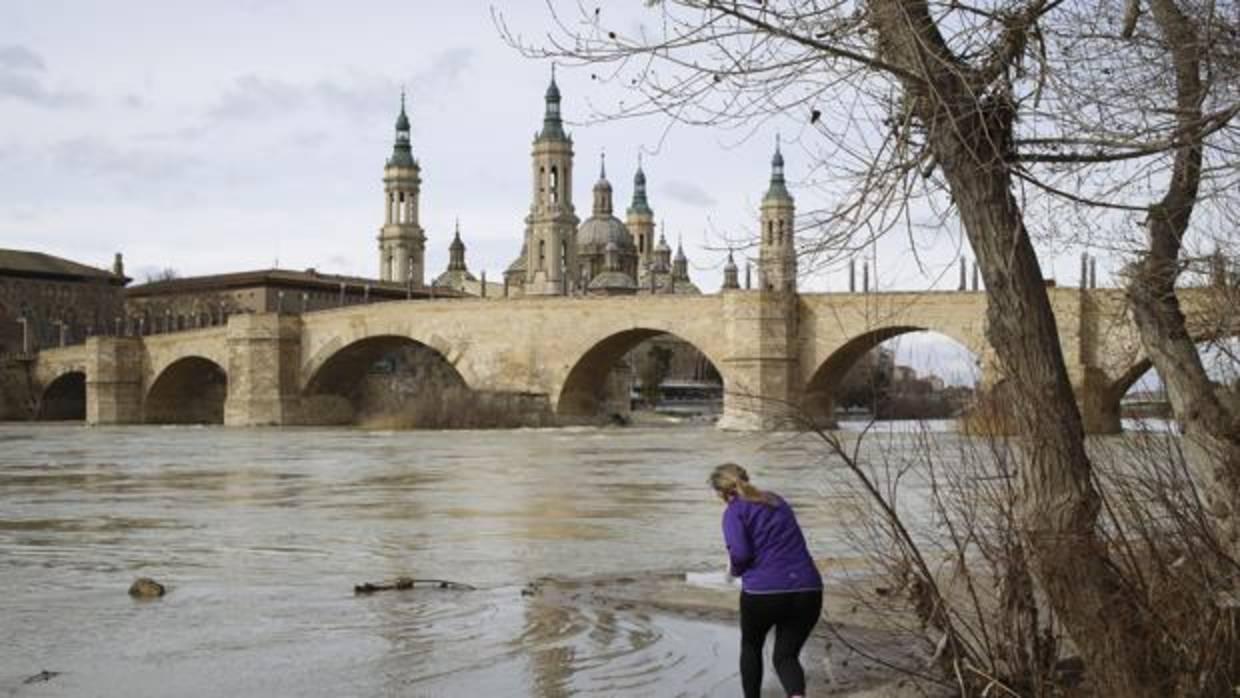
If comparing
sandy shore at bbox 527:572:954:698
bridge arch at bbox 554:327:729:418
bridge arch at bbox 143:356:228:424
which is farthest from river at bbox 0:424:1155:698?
bridge arch at bbox 143:356:228:424

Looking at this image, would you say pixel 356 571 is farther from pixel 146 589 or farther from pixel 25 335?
pixel 25 335

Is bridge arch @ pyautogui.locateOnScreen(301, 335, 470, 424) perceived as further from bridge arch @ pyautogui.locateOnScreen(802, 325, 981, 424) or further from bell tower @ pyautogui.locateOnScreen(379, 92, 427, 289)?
bell tower @ pyautogui.locateOnScreen(379, 92, 427, 289)

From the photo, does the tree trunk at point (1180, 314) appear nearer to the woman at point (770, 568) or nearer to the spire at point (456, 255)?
the woman at point (770, 568)

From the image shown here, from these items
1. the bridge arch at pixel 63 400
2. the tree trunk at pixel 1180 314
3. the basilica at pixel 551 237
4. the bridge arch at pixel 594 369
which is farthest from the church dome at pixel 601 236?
the tree trunk at pixel 1180 314

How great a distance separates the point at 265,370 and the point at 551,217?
46.4 m

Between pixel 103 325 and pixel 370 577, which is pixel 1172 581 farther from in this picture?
pixel 103 325

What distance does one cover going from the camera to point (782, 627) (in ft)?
20.3

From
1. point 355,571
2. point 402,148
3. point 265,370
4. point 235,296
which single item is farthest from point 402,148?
point 355,571

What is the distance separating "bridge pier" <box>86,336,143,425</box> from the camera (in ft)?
208

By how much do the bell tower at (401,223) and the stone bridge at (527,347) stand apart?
43.6m

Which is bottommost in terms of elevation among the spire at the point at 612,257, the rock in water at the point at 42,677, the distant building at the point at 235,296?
the rock in water at the point at 42,677

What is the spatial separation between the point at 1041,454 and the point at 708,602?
4.53 meters

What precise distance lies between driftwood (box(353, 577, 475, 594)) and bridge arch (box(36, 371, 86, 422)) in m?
63.0

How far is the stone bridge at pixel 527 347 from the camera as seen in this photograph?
4250 centimetres
